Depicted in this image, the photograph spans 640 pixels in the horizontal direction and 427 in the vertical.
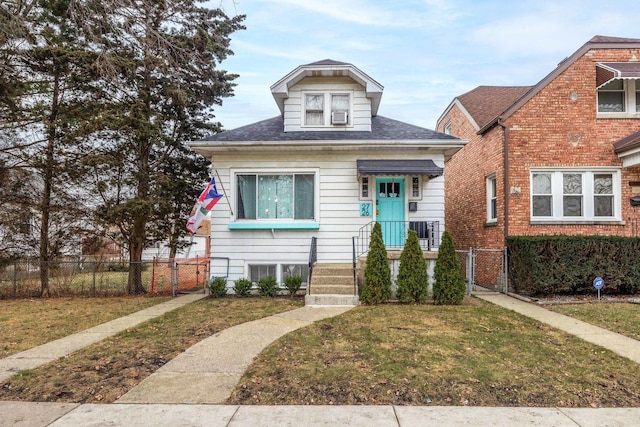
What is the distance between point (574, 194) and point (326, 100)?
7.48m

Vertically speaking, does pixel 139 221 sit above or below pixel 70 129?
below

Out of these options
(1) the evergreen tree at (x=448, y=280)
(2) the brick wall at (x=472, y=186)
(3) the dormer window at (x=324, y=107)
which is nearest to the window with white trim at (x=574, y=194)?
(2) the brick wall at (x=472, y=186)

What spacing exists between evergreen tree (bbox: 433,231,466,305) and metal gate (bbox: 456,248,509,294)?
1.62 m

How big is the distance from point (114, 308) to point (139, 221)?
3127mm

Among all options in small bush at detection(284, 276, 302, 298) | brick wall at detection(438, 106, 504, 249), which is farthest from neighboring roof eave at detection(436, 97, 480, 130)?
small bush at detection(284, 276, 302, 298)

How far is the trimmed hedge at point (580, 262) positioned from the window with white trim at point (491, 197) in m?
2.41

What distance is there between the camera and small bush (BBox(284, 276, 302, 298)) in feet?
32.9

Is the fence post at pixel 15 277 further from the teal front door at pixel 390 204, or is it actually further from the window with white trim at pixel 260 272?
the teal front door at pixel 390 204

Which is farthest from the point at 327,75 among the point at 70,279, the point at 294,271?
the point at 70,279

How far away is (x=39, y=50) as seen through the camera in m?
9.48

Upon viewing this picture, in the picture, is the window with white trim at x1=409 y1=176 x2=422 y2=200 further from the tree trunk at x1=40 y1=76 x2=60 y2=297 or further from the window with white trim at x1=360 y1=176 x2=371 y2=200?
the tree trunk at x1=40 y1=76 x2=60 y2=297

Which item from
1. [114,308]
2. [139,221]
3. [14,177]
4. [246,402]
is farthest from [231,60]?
[246,402]

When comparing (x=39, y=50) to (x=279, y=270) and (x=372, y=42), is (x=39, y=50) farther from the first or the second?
(x=372, y=42)

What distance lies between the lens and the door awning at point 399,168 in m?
9.98
